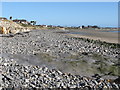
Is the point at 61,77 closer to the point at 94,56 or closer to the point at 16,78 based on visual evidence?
the point at 16,78

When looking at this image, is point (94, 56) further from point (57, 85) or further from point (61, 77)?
point (57, 85)

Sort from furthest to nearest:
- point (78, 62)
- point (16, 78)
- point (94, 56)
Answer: point (94, 56) → point (78, 62) → point (16, 78)

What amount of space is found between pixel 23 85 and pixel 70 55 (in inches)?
276

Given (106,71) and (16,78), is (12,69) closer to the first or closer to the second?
(16,78)

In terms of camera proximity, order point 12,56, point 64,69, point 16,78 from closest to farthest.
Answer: point 16,78 → point 64,69 → point 12,56

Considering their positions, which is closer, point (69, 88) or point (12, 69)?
point (69, 88)

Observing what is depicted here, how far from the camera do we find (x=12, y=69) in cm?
928

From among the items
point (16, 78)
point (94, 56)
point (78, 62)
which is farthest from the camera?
point (94, 56)

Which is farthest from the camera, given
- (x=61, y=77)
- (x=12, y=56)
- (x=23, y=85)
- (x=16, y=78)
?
(x=12, y=56)

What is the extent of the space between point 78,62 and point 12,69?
4.40 m

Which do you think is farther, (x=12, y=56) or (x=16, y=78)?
(x=12, y=56)

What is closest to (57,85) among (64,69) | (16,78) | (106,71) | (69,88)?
(69,88)

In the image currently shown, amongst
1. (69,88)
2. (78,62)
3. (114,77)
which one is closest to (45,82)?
(69,88)

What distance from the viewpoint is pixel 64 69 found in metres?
10.4
